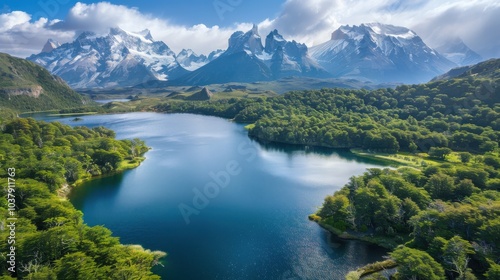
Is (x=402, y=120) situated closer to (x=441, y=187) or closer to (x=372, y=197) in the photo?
(x=441, y=187)

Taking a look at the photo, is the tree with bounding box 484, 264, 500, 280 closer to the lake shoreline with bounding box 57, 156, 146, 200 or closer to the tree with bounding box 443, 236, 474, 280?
the tree with bounding box 443, 236, 474, 280

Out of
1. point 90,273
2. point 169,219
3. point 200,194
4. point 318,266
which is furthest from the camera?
point 200,194

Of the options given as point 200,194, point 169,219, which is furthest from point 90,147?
point 169,219

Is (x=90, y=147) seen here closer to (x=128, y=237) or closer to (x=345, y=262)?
(x=128, y=237)

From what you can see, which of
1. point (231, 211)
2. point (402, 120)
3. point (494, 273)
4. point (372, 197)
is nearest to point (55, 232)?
point (231, 211)
